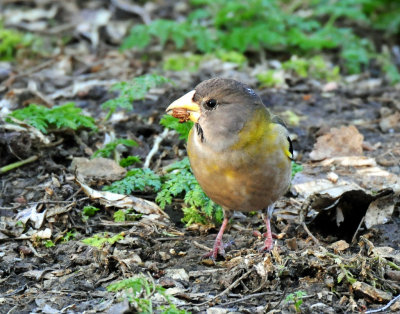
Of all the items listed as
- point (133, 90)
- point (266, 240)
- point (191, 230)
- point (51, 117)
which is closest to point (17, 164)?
point (51, 117)

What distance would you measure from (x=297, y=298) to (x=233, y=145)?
1.07 meters

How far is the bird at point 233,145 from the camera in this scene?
4.27 m

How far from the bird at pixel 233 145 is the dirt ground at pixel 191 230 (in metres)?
0.40

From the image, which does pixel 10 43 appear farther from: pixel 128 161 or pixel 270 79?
pixel 128 161


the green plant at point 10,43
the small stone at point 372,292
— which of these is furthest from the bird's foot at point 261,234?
the green plant at point 10,43

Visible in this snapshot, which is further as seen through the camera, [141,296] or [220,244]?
[220,244]

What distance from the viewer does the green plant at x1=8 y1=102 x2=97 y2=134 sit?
536 cm

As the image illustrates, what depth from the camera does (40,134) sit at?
550 cm

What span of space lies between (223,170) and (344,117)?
124 inches

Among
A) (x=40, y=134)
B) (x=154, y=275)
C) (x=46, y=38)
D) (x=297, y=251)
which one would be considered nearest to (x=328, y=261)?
(x=297, y=251)

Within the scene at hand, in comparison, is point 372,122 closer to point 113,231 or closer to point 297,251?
point 297,251

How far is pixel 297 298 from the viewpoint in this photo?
381 centimetres

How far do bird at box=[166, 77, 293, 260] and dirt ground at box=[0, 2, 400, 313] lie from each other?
1.32 feet

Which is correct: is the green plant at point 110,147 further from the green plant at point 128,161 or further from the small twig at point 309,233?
the small twig at point 309,233
